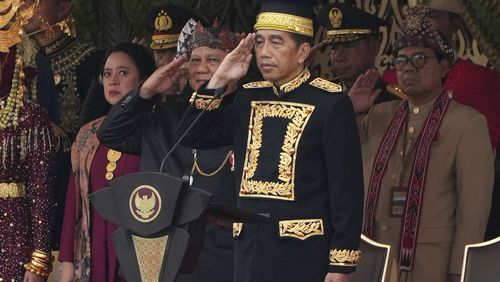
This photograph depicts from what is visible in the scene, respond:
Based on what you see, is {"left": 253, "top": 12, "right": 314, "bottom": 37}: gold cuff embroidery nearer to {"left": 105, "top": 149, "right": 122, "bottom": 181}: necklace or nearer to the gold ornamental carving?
the gold ornamental carving

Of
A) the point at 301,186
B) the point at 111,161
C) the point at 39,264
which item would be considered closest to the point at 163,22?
the point at 111,161

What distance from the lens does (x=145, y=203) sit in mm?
6324

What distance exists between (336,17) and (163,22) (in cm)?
107

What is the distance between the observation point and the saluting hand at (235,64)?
6944 millimetres

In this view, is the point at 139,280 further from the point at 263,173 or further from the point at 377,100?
the point at 377,100

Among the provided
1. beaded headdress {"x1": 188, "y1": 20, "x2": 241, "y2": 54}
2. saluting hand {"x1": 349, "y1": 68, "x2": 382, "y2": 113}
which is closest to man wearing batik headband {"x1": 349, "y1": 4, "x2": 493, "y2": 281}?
saluting hand {"x1": 349, "y1": 68, "x2": 382, "y2": 113}

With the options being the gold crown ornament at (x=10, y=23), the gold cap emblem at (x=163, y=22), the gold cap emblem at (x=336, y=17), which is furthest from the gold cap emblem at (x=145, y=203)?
the gold cap emblem at (x=163, y=22)

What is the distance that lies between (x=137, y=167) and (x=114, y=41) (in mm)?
2387

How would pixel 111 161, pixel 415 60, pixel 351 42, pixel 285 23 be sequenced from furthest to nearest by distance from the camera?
pixel 351 42 → pixel 111 161 → pixel 415 60 → pixel 285 23

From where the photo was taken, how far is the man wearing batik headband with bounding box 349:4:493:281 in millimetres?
7902

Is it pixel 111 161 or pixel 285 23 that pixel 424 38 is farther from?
pixel 111 161

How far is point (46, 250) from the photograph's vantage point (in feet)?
28.0

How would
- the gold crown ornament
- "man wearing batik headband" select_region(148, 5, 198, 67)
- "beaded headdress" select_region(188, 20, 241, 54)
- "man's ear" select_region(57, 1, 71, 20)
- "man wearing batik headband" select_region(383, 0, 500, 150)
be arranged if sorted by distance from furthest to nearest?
"man's ear" select_region(57, 1, 71, 20) → "man wearing batik headband" select_region(148, 5, 198, 67) → "man wearing batik headband" select_region(383, 0, 500, 150) → the gold crown ornament → "beaded headdress" select_region(188, 20, 241, 54)

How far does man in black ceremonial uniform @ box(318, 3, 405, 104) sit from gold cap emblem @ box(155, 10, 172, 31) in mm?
958
